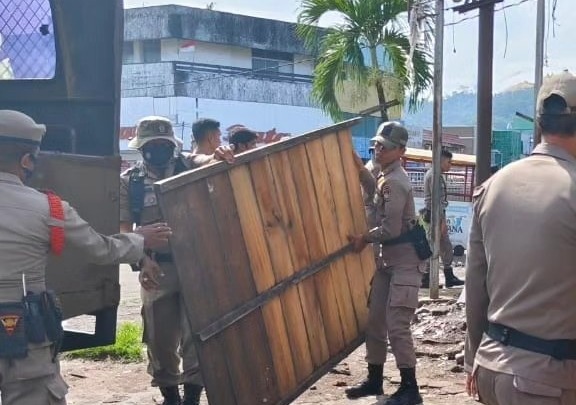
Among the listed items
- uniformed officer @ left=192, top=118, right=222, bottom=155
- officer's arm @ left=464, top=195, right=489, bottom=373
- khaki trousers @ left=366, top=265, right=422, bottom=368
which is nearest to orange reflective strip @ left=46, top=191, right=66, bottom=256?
officer's arm @ left=464, top=195, right=489, bottom=373

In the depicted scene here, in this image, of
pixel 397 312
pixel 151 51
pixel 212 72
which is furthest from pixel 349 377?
pixel 151 51

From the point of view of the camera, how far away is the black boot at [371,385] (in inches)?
237

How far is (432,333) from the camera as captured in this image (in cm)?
794

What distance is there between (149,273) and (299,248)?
36.3 inches

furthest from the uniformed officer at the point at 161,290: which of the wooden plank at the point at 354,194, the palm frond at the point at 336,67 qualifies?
the palm frond at the point at 336,67

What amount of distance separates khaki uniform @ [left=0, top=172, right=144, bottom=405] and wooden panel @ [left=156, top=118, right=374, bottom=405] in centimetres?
53

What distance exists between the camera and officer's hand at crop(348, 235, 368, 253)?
5.79 m

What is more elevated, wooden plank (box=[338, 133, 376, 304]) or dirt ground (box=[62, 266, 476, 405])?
wooden plank (box=[338, 133, 376, 304])

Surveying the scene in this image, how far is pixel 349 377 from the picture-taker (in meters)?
6.64

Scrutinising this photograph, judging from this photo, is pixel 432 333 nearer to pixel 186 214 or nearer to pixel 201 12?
pixel 186 214

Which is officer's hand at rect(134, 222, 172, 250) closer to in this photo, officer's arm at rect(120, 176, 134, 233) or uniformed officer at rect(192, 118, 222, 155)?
officer's arm at rect(120, 176, 134, 233)

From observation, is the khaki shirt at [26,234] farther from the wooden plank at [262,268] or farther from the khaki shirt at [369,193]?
the khaki shirt at [369,193]

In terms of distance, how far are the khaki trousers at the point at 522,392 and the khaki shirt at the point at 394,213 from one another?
2.72 metres

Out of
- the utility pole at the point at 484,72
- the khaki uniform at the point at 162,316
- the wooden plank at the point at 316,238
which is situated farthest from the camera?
the utility pole at the point at 484,72
